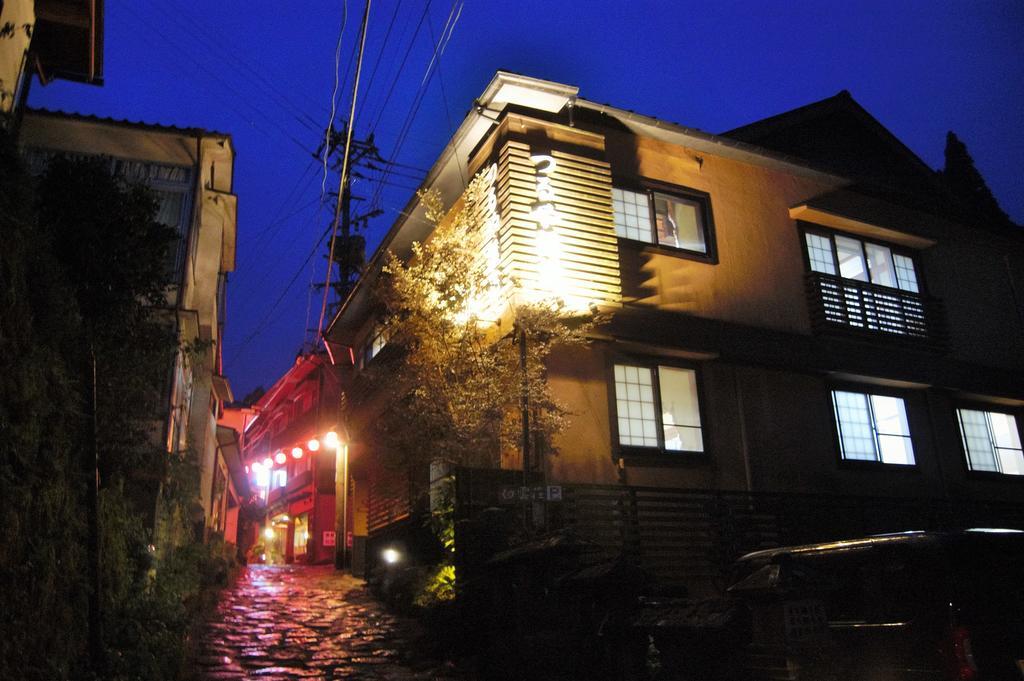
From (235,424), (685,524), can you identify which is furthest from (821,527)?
(235,424)

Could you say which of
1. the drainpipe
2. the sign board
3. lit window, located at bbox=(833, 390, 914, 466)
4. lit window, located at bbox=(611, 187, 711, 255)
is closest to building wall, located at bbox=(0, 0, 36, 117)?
the sign board

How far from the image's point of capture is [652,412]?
13.9 meters

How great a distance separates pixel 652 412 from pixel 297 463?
1091 inches

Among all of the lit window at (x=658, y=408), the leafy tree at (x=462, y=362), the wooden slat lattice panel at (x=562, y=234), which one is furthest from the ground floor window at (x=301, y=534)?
the wooden slat lattice panel at (x=562, y=234)

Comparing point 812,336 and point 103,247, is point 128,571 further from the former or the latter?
point 812,336

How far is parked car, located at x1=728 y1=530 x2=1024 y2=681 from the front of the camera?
525cm

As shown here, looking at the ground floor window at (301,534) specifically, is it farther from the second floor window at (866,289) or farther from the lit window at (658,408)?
the second floor window at (866,289)

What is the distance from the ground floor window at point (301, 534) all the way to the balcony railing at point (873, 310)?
1008 inches

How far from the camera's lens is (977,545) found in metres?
5.71

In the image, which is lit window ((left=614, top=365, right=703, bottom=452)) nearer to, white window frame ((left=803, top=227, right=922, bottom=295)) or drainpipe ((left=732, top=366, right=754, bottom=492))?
drainpipe ((left=732, top=366, right=754, bottom=492))

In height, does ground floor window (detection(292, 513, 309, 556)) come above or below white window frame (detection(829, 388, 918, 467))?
below

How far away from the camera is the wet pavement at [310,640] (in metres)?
9.52

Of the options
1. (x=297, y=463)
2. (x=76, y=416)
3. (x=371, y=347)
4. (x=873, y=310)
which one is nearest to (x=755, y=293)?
(x=873, y=310)

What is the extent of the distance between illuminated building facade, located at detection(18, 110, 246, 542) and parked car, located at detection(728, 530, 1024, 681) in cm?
971
